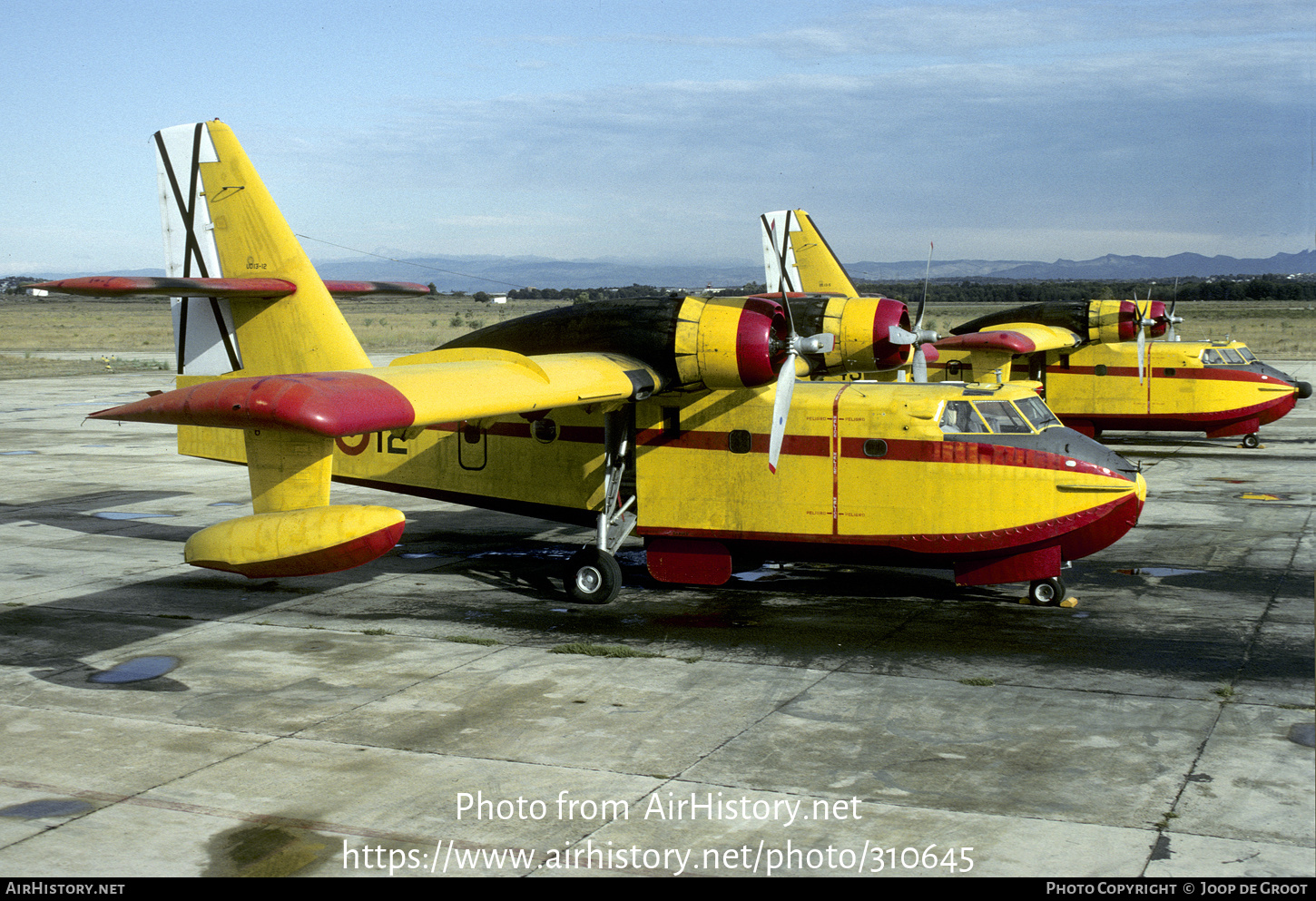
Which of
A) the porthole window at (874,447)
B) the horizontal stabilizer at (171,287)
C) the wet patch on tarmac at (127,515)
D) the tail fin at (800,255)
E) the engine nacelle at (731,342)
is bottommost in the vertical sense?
the wet patch on tarmac at (127,515)

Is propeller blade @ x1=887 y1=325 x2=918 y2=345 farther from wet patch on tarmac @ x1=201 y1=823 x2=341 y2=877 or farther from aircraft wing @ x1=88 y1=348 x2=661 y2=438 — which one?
wet patch on tarmac @ x1=201 y1=823 x2=341 y2=877

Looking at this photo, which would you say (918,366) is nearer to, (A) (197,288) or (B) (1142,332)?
(A) (197,288)

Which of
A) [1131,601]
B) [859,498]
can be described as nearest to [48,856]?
[859,498]

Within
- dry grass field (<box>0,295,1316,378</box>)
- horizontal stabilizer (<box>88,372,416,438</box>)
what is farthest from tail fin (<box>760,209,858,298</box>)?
dry grass field (<box>0,295,1316,378</box>)

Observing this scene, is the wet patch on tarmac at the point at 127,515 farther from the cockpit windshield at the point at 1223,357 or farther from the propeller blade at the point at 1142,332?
the cockpit windshield at the point at 1223,357

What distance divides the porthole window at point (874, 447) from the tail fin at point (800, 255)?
35.8 ft

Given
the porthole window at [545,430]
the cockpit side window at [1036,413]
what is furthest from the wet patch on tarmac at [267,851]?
the cockpit side window at [1036,413]

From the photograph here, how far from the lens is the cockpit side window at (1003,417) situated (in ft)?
50.6

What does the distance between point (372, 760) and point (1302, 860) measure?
7.56 meters

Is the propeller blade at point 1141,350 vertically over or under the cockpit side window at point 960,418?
over

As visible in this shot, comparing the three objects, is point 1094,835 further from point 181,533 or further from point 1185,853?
point 181,533

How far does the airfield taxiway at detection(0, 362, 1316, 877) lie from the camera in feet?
28.5

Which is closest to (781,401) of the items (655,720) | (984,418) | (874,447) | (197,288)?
(874,447)

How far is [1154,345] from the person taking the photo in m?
33.4
